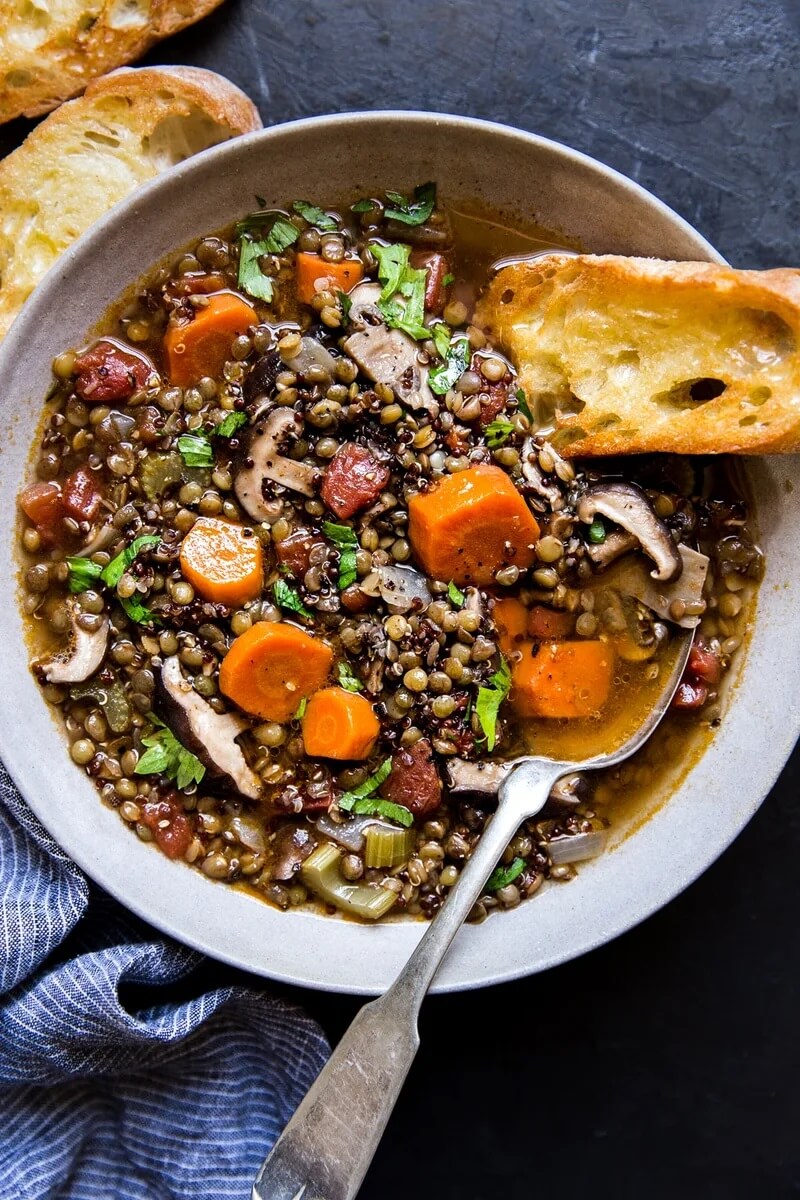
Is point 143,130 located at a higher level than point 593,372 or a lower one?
higher

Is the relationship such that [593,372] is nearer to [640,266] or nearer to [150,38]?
[640,266]

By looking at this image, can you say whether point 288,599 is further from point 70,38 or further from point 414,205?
point 70,38

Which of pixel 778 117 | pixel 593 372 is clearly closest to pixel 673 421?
pixel 593 372

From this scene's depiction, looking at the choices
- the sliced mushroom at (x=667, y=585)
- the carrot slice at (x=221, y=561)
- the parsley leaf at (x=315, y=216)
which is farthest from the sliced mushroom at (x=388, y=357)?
the sliced mushroom at (x=667, y=585)

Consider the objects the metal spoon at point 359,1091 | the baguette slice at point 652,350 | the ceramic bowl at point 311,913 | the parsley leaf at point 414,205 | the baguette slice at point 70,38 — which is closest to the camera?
the metal spoon at point 359,1091

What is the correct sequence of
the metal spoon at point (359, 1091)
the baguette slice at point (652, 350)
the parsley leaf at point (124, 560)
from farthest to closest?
the parsley leaf at point (124, 560) → the baguette slice at point (652, 350) → the metal spoon at point (359, 1091)

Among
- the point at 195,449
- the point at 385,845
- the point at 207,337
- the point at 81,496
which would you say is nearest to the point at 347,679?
the point at 385,845

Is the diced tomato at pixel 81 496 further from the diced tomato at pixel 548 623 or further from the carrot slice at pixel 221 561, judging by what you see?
the diced tomato at pixel 548 623
